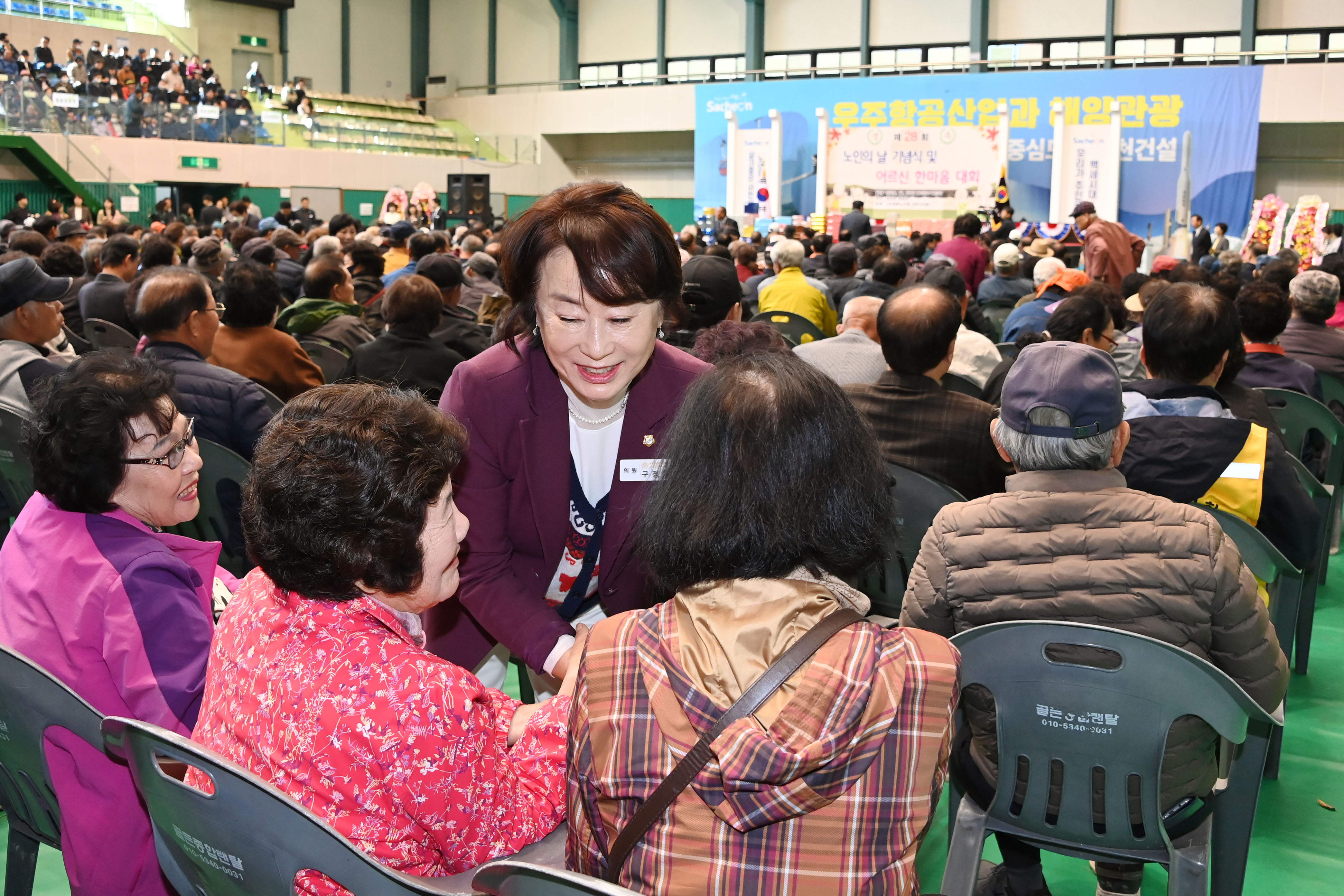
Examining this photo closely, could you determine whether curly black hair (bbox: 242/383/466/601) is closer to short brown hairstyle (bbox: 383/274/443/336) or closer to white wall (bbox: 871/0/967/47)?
Result: short brown hairstyle (bbox: 383/274/443/336)

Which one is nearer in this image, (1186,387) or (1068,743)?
(1068,743)

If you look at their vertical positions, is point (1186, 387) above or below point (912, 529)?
above

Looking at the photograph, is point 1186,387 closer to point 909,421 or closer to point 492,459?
point 909,421

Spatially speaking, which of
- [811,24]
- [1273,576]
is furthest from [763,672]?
[811,24]

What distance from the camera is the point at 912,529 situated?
2.71 metres

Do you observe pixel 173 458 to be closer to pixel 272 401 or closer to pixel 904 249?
pixel 272 401

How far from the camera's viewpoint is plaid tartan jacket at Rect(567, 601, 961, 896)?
1.06 metres

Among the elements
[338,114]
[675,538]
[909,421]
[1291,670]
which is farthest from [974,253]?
[338,114]

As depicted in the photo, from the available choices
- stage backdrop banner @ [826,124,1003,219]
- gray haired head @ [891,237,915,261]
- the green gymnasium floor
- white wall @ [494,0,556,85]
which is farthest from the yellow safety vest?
white wall @ [494,0,556,85]

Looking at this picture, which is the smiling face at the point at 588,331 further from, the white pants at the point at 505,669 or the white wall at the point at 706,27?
the white wall at the point at 706,27

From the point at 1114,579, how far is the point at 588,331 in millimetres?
962

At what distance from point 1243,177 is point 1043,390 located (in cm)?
1768

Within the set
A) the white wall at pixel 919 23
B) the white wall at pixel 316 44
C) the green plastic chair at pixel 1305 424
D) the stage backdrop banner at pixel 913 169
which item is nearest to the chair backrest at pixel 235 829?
the green plastic chair at pixel 1305 424

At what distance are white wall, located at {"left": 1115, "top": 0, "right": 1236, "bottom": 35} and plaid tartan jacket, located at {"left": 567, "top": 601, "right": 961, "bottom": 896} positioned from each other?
20810mm
